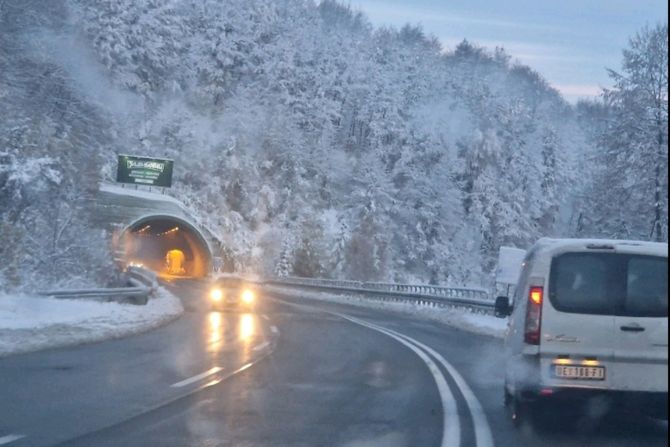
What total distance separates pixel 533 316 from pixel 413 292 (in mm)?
33589

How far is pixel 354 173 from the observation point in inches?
3593

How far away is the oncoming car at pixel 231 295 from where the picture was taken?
35719 millimetres

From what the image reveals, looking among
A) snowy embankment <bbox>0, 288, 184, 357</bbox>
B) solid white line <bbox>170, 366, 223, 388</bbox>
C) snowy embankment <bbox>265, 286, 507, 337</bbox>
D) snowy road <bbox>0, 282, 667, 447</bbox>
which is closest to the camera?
snowy road <bbox>0, 282, 667, 447</bbox>

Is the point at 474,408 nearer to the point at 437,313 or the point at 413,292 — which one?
the point at 437,313

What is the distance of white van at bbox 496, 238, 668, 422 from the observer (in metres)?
9.28

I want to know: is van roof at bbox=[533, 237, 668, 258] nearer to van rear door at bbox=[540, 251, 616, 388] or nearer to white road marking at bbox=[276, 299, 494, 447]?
van rear door at bbox=[540, 251, 616, 388]

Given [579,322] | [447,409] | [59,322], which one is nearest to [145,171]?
[59,322]

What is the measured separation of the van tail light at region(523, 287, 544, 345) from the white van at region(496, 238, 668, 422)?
0.01m

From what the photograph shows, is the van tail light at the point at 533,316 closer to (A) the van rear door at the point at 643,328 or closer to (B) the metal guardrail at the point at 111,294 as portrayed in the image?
(A) the van rear door at the point at 643,328

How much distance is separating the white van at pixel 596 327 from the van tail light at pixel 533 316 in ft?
0.03

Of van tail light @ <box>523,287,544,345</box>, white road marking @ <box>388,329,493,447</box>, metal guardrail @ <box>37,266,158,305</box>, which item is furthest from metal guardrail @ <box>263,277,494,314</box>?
van tail light @ <box>523,287,544,345</box>

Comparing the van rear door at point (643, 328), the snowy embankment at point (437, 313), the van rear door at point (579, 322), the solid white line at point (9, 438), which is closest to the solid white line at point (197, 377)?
the solid white line at point (9, 438)

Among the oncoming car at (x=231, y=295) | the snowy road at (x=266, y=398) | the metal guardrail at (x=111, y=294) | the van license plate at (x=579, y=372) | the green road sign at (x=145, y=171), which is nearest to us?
the snowy road at (x=266, y=398)

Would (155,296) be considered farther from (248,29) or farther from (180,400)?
(248,29)
